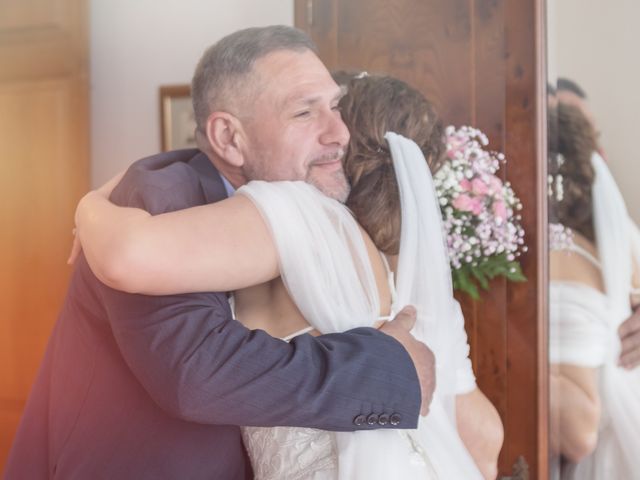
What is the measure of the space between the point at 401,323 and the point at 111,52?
63 centimetres


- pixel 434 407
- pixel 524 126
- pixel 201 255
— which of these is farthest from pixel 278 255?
pixel 524 126

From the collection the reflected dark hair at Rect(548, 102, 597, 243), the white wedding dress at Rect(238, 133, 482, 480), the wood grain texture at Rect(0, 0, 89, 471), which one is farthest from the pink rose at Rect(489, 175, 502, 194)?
the wood grain texture at Rect(0, 0, 89, 471)

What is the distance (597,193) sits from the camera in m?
1.25

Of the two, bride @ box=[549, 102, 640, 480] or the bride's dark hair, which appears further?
bride @ box=[549, 102, 640, 480]

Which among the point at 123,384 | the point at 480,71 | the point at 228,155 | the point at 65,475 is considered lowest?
the point at 65,475

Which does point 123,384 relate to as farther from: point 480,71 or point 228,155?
point 480,71

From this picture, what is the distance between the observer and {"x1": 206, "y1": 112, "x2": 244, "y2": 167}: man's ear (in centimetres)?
97

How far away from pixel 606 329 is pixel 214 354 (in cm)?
79

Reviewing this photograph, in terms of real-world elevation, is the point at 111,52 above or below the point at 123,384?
above

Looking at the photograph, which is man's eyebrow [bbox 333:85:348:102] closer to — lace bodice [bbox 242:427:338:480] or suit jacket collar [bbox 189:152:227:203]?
suit jacket collar [bbox 189:152:227:203]

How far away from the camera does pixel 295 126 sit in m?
0.99

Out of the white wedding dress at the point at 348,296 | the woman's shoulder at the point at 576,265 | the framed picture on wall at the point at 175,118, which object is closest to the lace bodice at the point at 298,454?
the white wedding dress at the point at 348,296

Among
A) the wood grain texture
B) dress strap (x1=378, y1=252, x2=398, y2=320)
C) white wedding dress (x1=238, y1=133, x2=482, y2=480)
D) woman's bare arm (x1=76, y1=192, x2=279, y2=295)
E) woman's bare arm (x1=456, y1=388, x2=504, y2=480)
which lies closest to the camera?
woman's bare arm (x1=76, y1=192, x2=279, y2=295)

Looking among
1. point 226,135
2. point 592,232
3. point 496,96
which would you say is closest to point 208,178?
point 226,135
